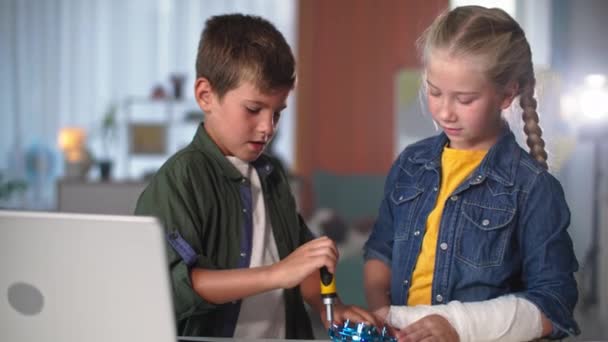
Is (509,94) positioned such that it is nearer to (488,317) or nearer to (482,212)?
(482,212)

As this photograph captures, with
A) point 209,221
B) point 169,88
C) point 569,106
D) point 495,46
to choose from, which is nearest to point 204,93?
point 209,221

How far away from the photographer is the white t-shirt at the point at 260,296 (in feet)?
3.93

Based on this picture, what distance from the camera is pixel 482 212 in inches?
44.4

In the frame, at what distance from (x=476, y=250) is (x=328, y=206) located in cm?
401

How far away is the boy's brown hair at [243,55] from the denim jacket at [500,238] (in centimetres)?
25

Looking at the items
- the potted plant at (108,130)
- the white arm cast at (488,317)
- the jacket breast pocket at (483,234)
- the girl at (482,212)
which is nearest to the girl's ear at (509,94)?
the girl at (482,212)

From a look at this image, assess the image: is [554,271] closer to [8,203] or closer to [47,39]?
[8,203]

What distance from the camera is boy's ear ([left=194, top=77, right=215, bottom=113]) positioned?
1.21 m

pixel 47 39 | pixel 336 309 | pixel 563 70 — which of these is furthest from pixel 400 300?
pixel 47 39

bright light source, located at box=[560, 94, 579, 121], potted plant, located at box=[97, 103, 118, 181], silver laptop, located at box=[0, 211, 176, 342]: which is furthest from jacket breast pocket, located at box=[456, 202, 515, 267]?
potted plant, located at box=[97, 103, 118, 181]

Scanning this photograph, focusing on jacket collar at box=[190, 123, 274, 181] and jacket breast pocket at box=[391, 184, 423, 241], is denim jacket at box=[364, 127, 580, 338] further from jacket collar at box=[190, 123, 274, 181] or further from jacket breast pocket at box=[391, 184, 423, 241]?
jacket collar at box=[190, 123, 274, 181]

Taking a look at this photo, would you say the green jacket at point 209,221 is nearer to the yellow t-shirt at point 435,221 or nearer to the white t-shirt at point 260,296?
the white t-shirt at point 260,296

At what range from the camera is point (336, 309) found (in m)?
1.11

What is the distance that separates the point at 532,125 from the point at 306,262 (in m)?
0.39
